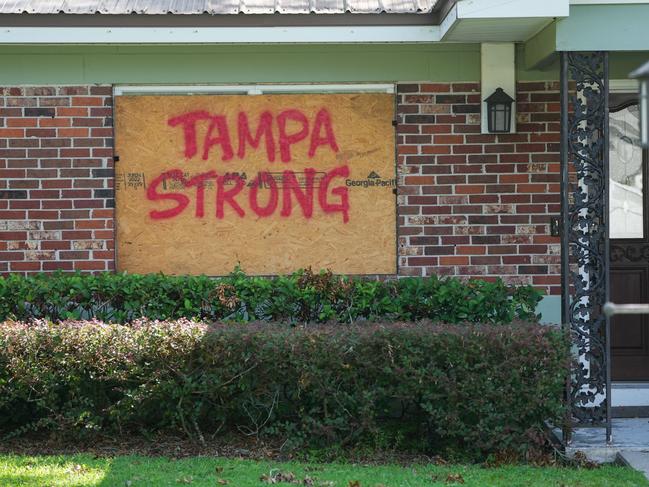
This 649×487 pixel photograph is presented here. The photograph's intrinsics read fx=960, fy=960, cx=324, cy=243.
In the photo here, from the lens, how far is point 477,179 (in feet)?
24.6

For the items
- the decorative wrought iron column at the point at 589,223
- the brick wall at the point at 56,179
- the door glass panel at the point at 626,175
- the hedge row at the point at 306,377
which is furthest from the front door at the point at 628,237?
the brick wall at the point at 56,179

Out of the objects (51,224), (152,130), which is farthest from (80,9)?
(51,224)

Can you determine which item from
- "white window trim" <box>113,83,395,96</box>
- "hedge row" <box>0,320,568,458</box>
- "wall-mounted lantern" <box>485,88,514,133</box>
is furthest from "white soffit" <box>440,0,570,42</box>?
"hedge row" <box>0,320,568,458</box>

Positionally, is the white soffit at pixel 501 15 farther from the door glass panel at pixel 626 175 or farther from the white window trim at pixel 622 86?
the door glass panel at pixel 626 175

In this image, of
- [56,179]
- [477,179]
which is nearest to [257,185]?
[56,179]

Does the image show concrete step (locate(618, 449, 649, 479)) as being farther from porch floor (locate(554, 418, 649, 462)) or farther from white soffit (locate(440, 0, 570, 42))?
white soffit (locate(440, 0, 570, 42))

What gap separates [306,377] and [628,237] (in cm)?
314

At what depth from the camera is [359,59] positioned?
7430mm

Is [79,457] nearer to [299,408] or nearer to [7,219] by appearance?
[299,408]

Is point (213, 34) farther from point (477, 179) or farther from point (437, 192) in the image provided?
point (477, 179)

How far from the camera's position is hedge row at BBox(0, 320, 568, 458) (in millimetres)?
6070

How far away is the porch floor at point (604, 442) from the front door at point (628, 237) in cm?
102

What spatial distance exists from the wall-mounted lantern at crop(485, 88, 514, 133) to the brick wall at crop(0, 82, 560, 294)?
109mm

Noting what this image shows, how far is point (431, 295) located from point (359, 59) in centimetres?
196
